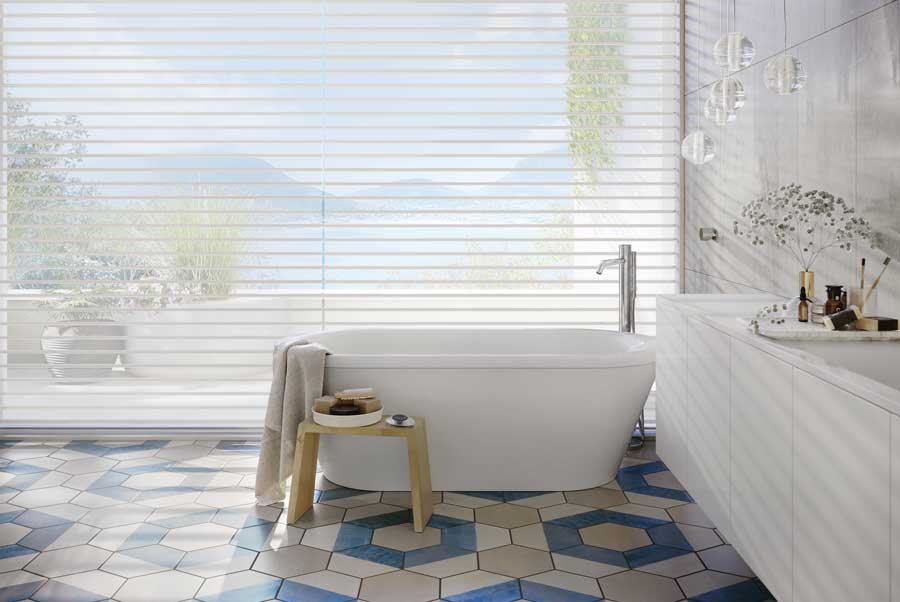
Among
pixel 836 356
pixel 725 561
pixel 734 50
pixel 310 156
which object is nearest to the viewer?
pixel 836 356

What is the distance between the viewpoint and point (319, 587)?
7.93 ft

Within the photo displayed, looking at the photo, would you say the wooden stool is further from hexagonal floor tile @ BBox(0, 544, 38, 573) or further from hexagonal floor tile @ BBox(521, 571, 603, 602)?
hexagonal floor tile @ BBox(0, 544, 38, 573)

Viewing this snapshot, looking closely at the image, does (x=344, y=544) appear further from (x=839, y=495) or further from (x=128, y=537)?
(x=839, y=495)

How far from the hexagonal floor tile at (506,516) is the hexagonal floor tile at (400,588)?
0.53 meters

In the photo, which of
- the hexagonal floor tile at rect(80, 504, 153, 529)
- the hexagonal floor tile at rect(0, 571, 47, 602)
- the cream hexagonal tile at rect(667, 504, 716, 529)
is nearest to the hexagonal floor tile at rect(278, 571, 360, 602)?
the hexagonal floor tile at rect(0, 571, 47, 602)

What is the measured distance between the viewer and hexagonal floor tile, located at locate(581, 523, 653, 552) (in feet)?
8.98

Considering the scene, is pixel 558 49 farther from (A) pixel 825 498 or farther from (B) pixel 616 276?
(A) pixel 825 498

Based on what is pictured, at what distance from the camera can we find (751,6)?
312 cm

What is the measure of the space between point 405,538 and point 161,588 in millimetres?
839

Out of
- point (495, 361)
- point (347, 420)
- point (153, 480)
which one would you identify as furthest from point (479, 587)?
point (153, 480)

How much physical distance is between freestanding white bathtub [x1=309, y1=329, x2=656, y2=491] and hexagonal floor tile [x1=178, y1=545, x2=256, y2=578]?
698mm

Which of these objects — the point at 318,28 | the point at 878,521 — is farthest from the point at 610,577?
the point at 318,28

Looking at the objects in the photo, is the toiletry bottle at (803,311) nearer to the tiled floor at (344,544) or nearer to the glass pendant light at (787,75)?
the glass pendant light at (787,75)

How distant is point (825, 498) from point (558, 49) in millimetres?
3639
